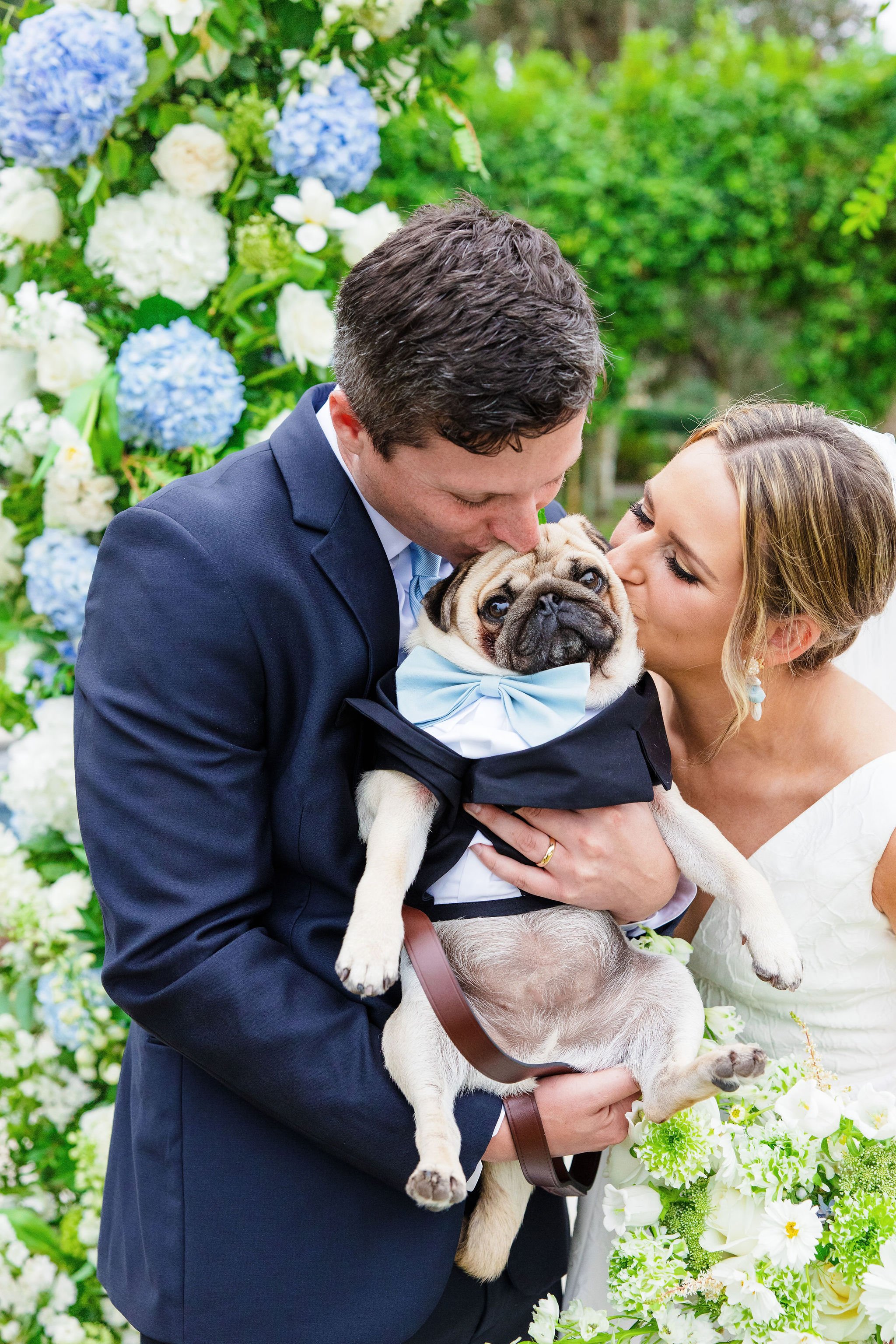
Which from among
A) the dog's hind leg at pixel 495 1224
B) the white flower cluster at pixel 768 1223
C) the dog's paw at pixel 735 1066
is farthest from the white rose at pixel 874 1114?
the dog's hind leg at pixel 495 1224

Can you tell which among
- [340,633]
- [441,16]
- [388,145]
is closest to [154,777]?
[340,633]

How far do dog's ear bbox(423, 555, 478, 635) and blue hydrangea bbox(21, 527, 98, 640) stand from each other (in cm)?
97

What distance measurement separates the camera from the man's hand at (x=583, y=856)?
210 cm

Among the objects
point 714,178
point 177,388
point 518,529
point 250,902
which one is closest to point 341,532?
point 518,529

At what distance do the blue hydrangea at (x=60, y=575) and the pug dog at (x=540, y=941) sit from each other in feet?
3.15

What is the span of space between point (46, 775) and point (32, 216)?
54.2 inches

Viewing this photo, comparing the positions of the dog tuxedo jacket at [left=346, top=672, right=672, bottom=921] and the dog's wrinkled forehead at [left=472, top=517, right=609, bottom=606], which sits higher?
the dog's wrinkled forehead at [left=472, top=517, right=609, bottom=606]

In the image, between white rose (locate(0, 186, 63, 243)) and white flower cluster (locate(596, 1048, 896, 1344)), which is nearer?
white flower cluster (locate(596, 1048, 896, 1344))

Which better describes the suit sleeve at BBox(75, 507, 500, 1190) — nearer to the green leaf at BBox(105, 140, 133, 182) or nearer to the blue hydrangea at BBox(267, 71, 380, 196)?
the green leaf at BBox(105, 140, 133, 182)

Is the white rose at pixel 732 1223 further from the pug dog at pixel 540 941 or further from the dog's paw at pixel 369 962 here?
the dog's paw at pixel 369 962

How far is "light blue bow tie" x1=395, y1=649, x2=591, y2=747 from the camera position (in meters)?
1.99

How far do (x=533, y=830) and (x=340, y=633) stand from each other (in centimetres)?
59

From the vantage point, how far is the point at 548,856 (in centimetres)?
211

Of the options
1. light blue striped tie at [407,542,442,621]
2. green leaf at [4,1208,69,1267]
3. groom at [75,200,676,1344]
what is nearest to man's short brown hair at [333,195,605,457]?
groom at [75,200,676,1344]
